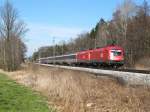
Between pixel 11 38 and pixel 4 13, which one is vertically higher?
pixel 4 13

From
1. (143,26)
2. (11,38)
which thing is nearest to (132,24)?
(143,26)

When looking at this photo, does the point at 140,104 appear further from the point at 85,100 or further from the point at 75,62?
the point at 75,62

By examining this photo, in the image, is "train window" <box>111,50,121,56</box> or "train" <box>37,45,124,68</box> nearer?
"train" <box>37,45,124,68</box>

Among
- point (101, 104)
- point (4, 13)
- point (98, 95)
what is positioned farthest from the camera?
point (4, 13)

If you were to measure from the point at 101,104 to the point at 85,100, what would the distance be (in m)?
1.31

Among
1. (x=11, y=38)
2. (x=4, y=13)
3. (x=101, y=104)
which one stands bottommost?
(x=101, y=104)

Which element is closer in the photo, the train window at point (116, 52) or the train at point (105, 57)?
the train at point (105, 57)

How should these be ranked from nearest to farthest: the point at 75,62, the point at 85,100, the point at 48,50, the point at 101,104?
the point at 101,104 < the point at 85,100 < the point at 75,62 < the point at 48,50

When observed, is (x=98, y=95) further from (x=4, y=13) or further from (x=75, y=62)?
(x=75, y=62)

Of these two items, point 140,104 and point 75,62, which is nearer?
point 140,104

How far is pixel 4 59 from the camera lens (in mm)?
64750

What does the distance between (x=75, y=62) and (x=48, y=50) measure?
4105 inches

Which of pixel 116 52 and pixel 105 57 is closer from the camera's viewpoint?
pixel 105 57

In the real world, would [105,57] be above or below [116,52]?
below
